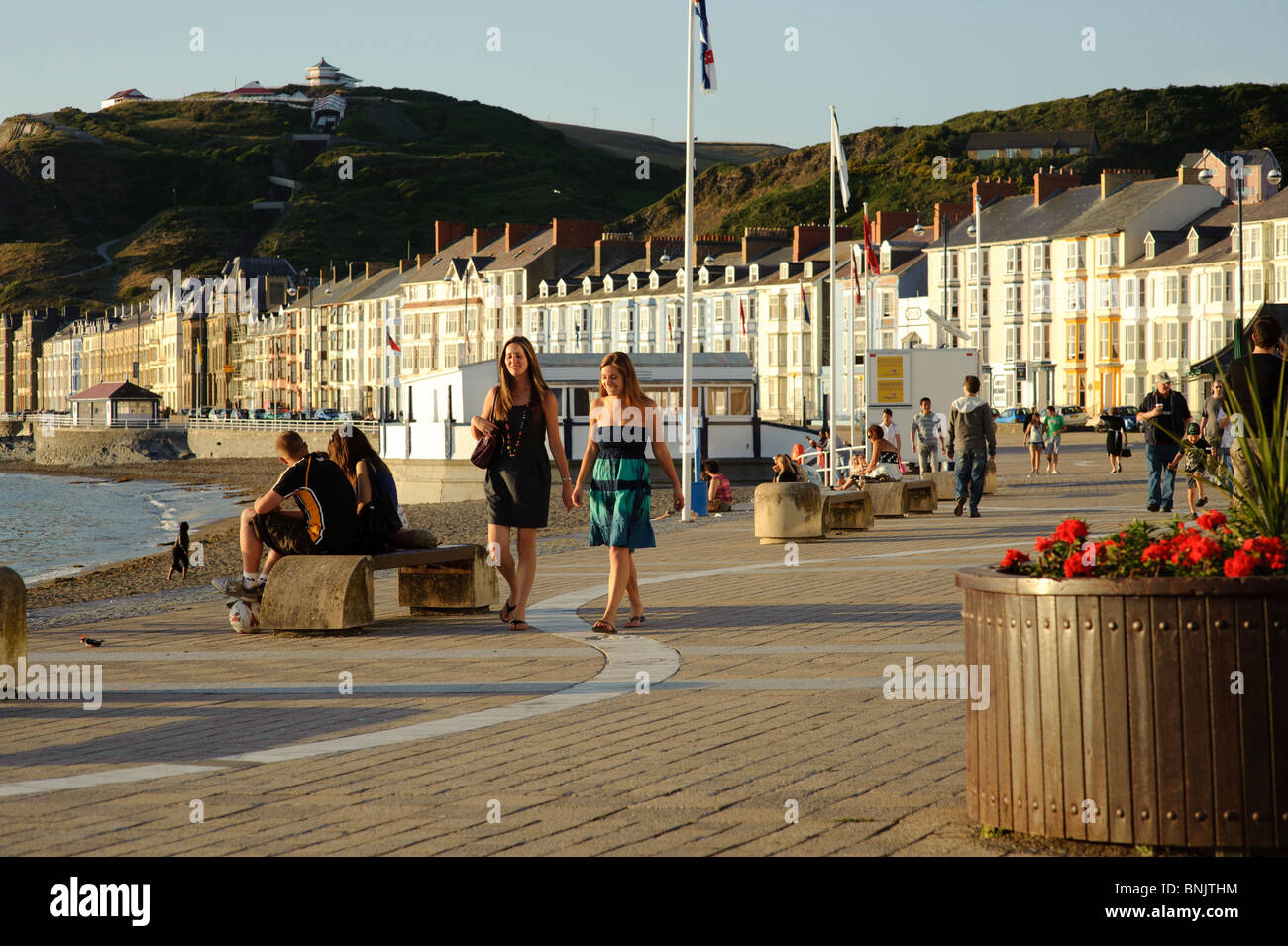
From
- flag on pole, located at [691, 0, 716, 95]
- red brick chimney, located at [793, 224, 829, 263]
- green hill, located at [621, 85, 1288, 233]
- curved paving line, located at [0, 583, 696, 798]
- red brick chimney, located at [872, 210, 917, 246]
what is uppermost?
green hill, located at [621, 85, 1288, 233]

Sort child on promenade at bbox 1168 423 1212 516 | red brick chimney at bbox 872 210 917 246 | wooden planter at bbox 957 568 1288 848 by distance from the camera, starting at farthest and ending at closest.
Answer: red brick chimney at bbox 872 210 917 246, child on promenade at bbox 1168 423 1212 516, wooden planter at bbox 957 568 1288 848

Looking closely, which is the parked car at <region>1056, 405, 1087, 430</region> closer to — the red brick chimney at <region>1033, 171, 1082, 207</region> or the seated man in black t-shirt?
the red brick chimney at <region>1033, 171, 1082, 207</region>

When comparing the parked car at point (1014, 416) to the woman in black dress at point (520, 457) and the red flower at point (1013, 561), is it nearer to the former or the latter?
the woman in black dress at point (520, 457)

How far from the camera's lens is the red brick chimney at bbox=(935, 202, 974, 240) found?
9099cm

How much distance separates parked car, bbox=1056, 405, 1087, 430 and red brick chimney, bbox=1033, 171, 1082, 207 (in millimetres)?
15627

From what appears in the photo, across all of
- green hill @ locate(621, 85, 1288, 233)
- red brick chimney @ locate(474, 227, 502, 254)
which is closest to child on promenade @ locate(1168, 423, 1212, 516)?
red brick chimney @ locate(474, 227, 502, 254)

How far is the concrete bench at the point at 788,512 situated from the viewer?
59.3ft

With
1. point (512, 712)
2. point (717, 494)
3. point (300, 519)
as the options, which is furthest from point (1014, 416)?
point (512, 712)

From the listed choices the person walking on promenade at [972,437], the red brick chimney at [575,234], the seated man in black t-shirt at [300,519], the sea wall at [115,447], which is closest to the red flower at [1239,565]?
the seated man in black t-shirt at [300,519]

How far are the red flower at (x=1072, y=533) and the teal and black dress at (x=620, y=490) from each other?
17.5 feet

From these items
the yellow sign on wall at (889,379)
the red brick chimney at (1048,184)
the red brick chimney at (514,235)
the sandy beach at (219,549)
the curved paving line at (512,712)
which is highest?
the red brick chimney at (514,235)

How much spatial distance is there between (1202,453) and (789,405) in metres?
90.7

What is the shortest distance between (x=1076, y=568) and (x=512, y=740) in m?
2.82
